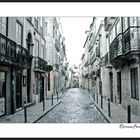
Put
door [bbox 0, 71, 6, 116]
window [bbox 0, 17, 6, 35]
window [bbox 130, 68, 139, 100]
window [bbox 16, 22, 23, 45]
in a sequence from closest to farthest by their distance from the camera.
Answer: window [bbox 0, 17, 6, 35] < door [bbox 0, 71, 6, 116] < window [bbox 130, 68, 139, 100] < window [bbox 16, 22, 23, 45]

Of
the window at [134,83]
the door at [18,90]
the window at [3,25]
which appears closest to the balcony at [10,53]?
the window at [3,25]

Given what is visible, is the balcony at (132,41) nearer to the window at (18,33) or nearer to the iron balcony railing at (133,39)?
the iron balcony railing at (133,39)

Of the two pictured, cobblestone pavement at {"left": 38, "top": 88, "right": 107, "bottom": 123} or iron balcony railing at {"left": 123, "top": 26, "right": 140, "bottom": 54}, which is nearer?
cobblestone pavement at {"left": 38, "top": 88, "right": 107, "bottom": 123}

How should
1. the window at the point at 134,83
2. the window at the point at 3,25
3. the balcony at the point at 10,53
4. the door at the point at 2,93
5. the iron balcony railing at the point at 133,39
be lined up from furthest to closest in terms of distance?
the window at the point at 134,83 → the door at the point at 2,93 → the iron balcony railing at the point at 133,39 → the window at the point at 3,25 → the balcony at the point at 10,53

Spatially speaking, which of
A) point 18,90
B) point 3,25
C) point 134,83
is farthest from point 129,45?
point 18,90

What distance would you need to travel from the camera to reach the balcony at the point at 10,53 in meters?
10.4

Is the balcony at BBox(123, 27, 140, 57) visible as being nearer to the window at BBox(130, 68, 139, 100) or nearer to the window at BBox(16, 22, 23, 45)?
the window at BBox(130, 68, 139, 100)

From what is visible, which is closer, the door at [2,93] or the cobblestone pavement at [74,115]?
the cobblestone pavement at [74,115]

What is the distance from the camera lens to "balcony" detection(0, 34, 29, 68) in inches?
411

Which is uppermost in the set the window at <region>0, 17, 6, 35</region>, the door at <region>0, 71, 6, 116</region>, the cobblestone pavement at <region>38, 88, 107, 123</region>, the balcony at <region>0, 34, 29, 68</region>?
the window at <region>0, 17, 6, 35</region>

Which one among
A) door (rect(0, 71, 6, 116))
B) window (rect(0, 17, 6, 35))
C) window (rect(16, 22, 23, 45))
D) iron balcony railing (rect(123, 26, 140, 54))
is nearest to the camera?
window (rect(0, 17, 6, 35))

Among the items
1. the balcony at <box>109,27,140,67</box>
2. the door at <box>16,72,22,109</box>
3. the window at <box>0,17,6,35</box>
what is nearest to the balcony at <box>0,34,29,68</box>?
the window at <box>0,17,6,35</box>
